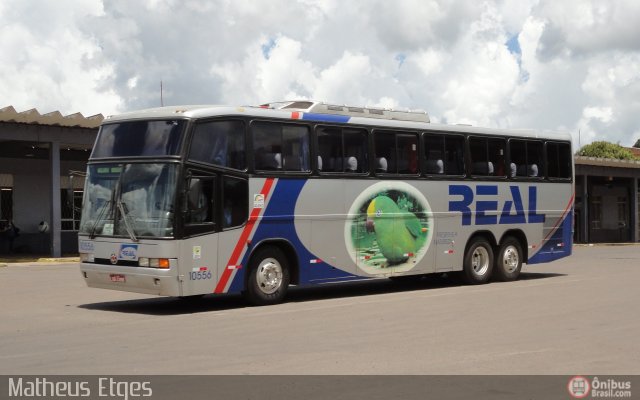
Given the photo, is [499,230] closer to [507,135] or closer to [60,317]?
[507,135]

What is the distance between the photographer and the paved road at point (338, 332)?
930 cm

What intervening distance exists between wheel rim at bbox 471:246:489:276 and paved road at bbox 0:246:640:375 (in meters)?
0.62

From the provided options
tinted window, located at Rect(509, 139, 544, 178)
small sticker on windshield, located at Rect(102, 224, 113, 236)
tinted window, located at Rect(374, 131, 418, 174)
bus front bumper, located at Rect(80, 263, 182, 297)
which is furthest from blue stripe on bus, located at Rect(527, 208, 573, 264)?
small sticker on windshield, located at Rect(102, 224, 113, 236)

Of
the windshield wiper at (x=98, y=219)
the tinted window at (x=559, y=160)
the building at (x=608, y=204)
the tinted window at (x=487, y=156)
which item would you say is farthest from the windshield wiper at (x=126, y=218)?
the building at (x=608, y=204)

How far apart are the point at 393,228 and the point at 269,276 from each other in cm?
316

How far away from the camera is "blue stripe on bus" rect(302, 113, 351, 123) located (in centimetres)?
1634

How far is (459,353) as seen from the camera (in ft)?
32.8

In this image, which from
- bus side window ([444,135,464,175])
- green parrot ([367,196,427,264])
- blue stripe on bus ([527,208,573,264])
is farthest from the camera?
blue stripe on bus ([527,208,573,264])

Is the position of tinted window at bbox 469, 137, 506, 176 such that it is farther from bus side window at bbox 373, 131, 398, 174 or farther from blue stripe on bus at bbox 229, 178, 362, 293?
blue stripe on bus at bbox 229, 178, 362, 293

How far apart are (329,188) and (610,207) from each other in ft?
157

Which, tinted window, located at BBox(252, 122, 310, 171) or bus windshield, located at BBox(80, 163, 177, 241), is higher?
tinted window, located at BBox(252, 122, 310, 171)

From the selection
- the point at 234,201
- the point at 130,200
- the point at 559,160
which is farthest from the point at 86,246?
the point at 559,160

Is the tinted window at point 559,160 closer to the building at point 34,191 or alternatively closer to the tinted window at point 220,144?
the tinted window at point 220,144
